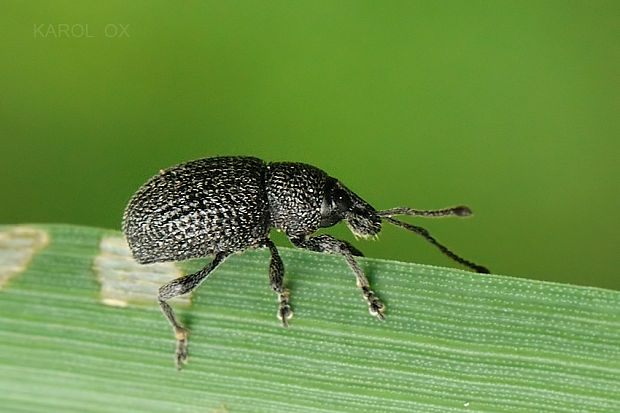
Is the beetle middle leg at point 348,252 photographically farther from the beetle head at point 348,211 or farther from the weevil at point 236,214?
the beetle head at point 348,211

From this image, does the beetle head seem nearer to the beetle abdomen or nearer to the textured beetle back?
the textured beetle back

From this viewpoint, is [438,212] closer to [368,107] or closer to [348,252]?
[348,252]

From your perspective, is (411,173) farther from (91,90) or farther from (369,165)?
(91,90)

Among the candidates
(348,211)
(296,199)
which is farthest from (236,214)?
(348,211)

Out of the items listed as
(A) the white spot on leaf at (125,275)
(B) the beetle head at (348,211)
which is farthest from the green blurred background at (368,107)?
(A) the white spot on leaf at (125,275)

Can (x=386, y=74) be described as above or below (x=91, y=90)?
above

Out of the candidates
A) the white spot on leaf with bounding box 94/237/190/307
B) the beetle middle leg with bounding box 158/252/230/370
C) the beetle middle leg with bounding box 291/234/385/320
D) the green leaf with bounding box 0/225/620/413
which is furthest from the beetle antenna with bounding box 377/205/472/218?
the white spot on leaf with bounding box 94/237/190/307

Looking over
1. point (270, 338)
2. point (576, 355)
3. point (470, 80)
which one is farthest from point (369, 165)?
point (576, 355)
